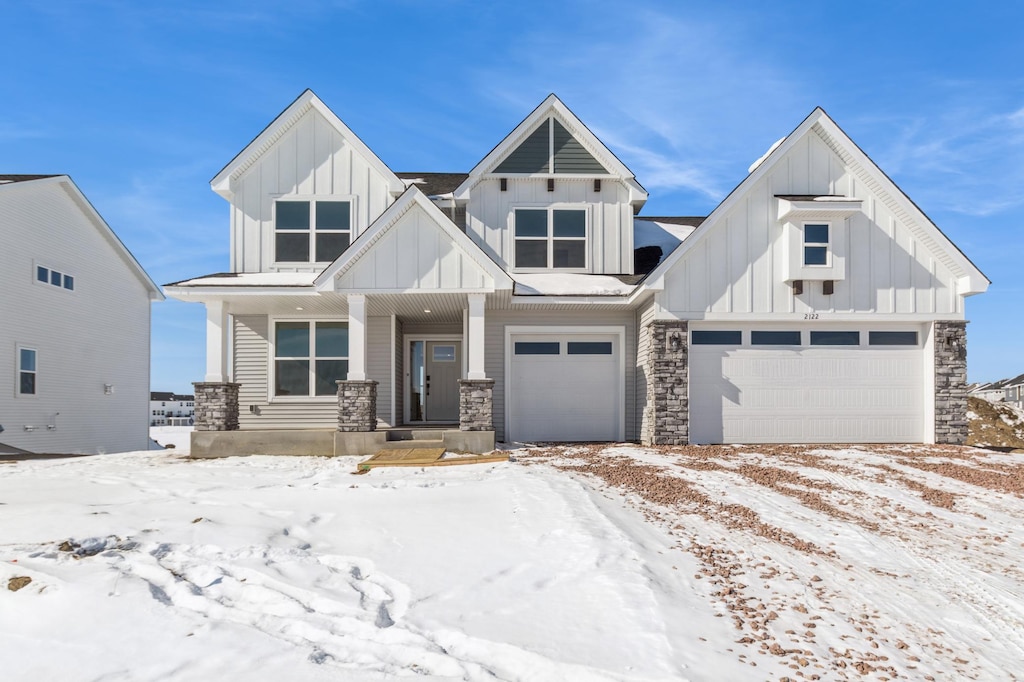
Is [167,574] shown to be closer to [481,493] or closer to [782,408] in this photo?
[481,493]

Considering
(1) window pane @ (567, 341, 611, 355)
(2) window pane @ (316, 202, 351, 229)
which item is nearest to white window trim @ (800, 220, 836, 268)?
(1) window pane @ (567, 341, 611, 355)

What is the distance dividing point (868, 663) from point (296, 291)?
462 inches

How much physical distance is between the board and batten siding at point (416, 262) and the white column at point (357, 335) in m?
0.29

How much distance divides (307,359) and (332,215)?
343 cm

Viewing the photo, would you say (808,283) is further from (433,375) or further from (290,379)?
(290,379)

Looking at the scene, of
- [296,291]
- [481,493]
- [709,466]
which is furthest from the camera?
[296,291]

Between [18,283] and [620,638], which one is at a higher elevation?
[18,283]

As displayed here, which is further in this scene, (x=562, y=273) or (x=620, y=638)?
(x=562, y=273)

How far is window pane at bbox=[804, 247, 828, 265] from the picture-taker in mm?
13814

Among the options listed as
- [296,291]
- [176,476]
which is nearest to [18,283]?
[296,291]

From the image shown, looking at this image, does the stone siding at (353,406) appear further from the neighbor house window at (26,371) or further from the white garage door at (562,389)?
the neighbor house window at (26,371)

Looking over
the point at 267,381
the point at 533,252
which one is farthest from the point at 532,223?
the point at 267,381

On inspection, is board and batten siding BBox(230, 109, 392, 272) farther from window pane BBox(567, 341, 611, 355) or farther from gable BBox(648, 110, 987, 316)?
gable BBox(648, 110, 987, 316)

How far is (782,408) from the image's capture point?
14.0 meters
